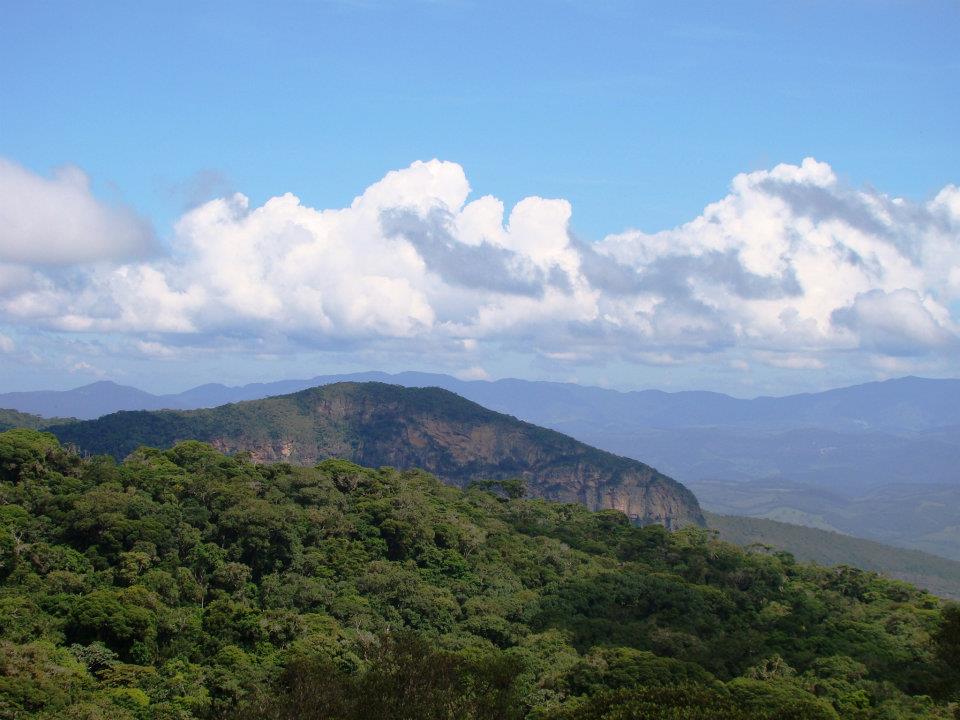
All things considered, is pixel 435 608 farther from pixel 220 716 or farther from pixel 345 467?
pixel 345 467

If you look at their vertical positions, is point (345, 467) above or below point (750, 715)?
above

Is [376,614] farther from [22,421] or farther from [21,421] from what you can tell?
[22,421]

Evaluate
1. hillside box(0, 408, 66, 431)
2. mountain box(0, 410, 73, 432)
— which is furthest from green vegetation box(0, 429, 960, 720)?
mountain box(0, 410, 73, 432)

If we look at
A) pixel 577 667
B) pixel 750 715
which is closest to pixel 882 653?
pixel 577 667

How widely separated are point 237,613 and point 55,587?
934 centimetres

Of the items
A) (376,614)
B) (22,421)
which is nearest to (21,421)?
(22,421)

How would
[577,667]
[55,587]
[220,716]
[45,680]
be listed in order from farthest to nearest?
[55,587]
[577,667]
[220,716]
[45,680]

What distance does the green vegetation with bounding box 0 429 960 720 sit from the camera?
38375mm

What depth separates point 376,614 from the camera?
2103 inches

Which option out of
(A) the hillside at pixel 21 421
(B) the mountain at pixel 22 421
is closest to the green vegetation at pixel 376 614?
(A) the hillside at pixel 21 421

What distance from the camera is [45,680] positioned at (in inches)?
1455

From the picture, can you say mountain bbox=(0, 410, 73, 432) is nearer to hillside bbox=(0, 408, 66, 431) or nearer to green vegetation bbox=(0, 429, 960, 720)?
hillside bbox=(0, 408, 66, 431)

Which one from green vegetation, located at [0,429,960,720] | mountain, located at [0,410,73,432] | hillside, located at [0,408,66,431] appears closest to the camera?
green vegetation, located at [0,429,960,720]

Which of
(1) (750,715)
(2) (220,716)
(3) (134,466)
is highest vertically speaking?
(3) (134,466)
